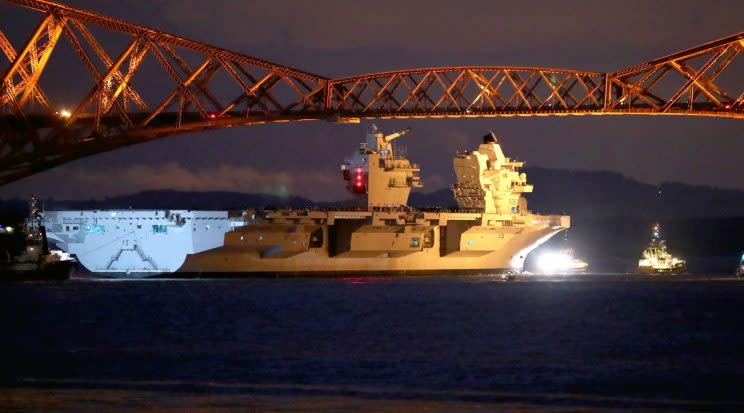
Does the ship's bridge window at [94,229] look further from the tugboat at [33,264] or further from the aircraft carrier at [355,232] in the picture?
the tugboat at [33,264]

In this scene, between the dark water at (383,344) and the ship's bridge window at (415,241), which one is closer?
the dark water at (383,344)

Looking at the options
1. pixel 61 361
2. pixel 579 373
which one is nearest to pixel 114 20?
pixel 61 361

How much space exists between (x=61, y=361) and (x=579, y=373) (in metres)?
10.8

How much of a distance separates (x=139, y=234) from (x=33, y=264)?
5.06 metres

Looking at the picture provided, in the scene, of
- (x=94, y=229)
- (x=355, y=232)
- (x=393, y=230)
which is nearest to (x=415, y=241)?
(x=393, y=230)

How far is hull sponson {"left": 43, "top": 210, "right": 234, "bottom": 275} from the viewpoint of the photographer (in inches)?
2365

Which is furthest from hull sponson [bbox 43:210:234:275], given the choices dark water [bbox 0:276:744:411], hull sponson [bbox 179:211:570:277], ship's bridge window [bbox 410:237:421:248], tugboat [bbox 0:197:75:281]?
ship's bridge window [bbox 410:237:421:248]

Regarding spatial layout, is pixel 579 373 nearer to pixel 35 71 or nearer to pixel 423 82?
pixel 35 71

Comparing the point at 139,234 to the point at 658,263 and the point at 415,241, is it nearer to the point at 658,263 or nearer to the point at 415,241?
the point at 415,241

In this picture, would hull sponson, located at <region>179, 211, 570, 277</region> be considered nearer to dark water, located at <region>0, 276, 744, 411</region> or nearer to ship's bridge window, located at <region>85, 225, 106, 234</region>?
ship's bridge window, located at <region>85, 225, 106, 234</region>

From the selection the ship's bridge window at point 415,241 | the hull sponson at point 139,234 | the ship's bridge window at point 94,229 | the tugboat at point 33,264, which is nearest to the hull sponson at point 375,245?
the ship's bridge window at point 415,241

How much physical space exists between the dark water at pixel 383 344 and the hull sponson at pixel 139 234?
4.15 m

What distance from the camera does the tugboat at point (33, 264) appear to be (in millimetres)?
60312

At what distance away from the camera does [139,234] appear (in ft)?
199
